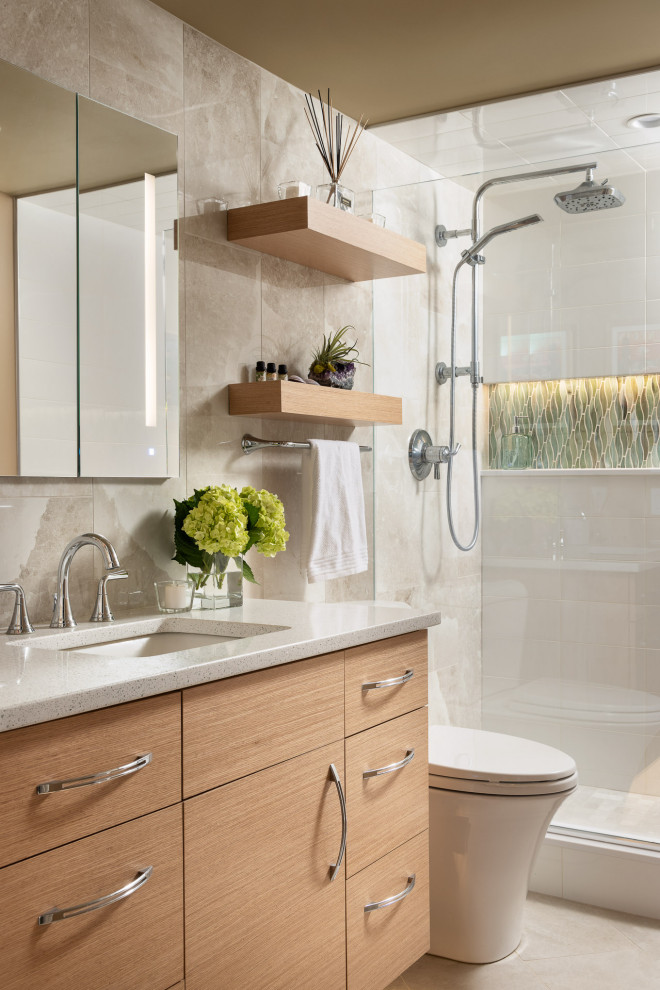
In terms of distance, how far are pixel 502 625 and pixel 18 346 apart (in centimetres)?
177

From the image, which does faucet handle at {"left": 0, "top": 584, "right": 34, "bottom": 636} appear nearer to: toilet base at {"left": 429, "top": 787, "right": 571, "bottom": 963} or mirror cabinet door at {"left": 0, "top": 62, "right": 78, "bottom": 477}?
mirror cabinet door at {"left": 0, "top": 62, "right": 78, "bottom": 477}

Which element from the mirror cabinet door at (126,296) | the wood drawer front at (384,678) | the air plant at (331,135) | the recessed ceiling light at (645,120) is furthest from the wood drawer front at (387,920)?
the recessed ceiling light at (645,120)

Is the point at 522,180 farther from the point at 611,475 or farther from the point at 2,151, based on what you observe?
the point at 2,151

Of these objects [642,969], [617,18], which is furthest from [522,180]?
[642,969]

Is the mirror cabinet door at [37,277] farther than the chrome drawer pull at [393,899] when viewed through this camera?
No

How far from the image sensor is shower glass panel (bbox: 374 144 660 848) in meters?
2.64

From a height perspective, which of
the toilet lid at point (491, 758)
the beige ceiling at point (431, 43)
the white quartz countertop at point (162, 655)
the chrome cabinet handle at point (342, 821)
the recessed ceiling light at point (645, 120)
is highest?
the beige ceiling at point (431, 43)

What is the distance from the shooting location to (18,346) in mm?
1715

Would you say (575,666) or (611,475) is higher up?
(611,475)

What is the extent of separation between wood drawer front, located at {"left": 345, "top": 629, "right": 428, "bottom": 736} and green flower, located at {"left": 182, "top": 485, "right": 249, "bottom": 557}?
14.3 inches

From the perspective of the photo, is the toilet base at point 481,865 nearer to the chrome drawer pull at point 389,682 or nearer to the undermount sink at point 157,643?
the chrome drawer pull at point 389,682

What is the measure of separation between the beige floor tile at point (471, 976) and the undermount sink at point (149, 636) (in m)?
1.10

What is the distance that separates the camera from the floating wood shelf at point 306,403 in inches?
86.7

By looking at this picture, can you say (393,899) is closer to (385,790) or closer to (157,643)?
(385,790)
